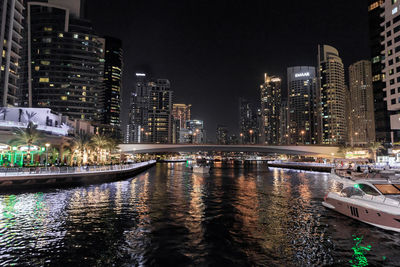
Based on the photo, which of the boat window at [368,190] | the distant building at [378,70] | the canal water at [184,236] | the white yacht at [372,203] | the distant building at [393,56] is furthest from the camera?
the distant building at [378,70]

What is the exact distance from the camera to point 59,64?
143m

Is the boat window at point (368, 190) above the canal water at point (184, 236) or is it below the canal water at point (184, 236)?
above

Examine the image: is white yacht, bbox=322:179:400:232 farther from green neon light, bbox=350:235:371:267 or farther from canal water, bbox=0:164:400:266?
green neon light, bbox=350:235:371:267

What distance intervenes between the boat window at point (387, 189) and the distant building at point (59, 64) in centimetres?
14866

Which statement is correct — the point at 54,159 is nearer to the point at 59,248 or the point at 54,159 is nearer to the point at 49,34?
the point at 59,248

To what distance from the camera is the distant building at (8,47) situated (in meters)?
86.9

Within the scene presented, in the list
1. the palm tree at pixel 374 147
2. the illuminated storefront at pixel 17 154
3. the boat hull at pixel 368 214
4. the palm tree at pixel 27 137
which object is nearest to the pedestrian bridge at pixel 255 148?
the palm tree at pixel 374 147

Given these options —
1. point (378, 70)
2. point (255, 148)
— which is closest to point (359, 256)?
point (255, 148)

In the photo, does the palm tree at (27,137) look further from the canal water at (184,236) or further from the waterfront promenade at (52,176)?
the canal water at (184,236)

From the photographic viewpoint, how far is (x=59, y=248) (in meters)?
12.7

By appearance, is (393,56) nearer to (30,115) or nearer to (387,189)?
(387,189)

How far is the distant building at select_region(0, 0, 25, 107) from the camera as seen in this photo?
285ft

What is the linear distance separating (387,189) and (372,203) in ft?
6.60

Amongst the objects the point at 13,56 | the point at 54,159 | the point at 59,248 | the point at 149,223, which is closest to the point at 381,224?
the point at 149,223
